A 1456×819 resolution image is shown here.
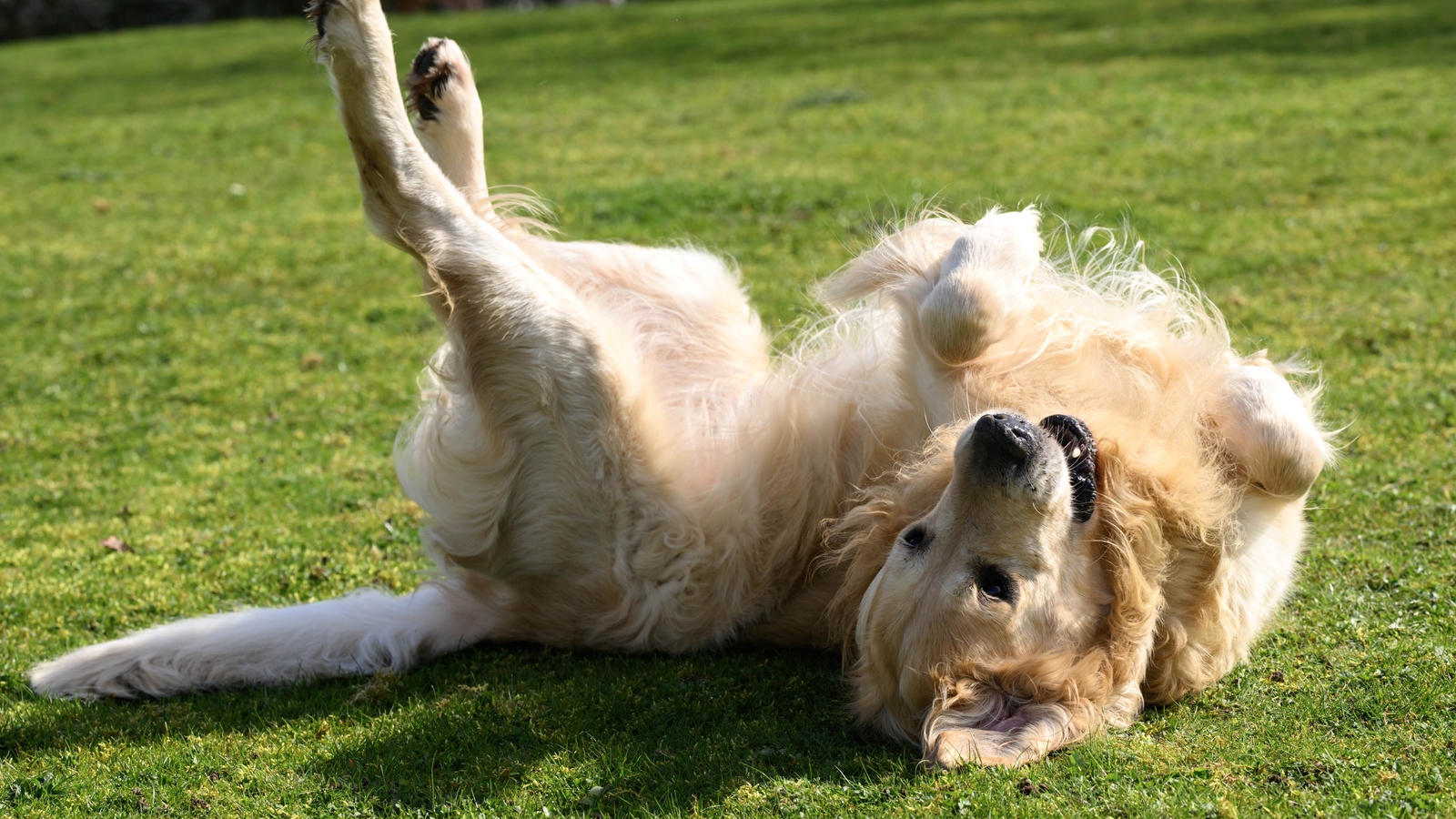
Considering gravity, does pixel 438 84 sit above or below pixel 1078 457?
above

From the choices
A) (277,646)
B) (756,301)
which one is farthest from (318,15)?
(756,301)

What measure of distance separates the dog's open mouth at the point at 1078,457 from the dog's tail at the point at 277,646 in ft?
6.94

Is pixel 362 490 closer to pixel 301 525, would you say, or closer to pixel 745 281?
pixel 301 525

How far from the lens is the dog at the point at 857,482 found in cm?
352

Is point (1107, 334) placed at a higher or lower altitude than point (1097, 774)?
higher

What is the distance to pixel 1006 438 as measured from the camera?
337cm

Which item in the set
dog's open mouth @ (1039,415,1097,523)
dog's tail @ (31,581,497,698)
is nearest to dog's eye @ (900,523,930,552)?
dog's open mouth @ (1039,415,1097,523)

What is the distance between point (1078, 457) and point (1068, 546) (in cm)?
28

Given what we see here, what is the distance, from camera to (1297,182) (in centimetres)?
1107

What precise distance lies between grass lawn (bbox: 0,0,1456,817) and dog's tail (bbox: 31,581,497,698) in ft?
0.33

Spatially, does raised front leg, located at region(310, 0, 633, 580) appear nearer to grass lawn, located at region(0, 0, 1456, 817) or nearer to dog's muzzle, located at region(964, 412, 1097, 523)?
grass lawn, located at region(0, 0, 1456, 817)

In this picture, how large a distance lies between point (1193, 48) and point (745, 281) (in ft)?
40.3

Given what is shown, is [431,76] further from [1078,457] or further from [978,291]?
[1078,457]

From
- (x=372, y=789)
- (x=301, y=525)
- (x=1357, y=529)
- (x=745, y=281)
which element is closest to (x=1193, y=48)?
(x=745, y=281)
